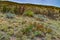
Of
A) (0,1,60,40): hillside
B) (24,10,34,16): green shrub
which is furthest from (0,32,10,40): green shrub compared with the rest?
(24,10,34,16): green shrub

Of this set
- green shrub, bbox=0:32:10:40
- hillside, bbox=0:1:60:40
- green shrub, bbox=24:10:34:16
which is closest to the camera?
green shrub, bbox=0:32:10:40

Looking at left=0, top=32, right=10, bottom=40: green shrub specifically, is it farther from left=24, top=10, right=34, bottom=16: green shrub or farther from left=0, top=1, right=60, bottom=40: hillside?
left=24, top=10, right=34, bottom=16: green shrub

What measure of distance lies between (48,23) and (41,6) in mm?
914

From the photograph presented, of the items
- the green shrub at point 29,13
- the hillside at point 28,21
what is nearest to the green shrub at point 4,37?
the hillside at point 28,21

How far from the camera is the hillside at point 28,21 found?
9.89 feet

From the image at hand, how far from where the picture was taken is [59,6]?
451cm

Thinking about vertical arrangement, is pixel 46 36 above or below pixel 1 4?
below

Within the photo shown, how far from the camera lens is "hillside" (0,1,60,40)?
9.89ft

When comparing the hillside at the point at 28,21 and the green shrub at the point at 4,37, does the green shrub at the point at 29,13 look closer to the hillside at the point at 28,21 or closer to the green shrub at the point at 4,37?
the hillside at the point at 28,21

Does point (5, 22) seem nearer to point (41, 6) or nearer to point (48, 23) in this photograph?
point (48, 23)

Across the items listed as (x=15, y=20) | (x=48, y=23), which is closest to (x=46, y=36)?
(x=48, y=23)

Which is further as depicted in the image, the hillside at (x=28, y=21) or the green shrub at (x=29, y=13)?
the green shrub at (x=29, y=13)

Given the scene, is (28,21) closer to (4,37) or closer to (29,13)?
(29,13)

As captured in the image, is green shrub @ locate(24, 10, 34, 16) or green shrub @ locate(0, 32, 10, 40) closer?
green shrub @ locate(0, 32, 10, 40)
